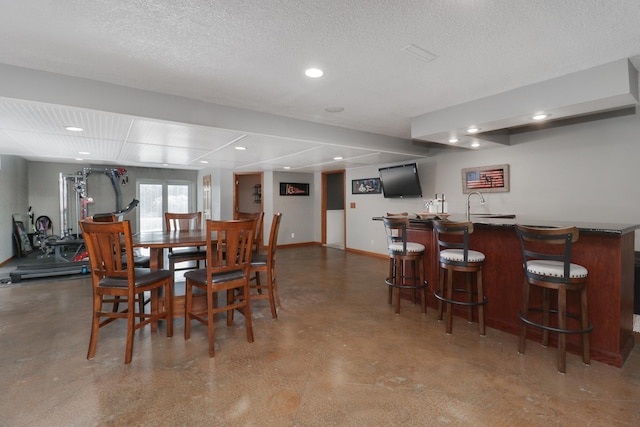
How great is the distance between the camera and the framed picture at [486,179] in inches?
191

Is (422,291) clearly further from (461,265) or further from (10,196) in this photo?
(10,196)

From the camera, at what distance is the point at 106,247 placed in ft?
7.63

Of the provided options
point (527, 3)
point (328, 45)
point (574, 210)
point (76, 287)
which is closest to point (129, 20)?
point (328, 45)

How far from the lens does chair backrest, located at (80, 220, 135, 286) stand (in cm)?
223

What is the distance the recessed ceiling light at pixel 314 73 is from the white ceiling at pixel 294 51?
10 cm

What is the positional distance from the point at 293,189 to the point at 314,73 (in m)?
5.76

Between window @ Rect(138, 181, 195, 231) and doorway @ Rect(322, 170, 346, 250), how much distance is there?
4605mm

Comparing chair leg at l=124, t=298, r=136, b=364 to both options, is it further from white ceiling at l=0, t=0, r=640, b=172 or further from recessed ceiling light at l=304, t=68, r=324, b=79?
recessed ceiling light at l=304, t=68, r=324, b=79

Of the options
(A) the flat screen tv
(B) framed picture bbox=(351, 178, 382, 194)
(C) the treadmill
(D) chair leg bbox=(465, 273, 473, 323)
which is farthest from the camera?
(B) framed picture bbox=(351, 178, 382, 194)

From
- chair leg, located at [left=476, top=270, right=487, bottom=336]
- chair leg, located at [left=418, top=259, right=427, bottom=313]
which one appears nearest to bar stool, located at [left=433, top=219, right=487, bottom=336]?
chair leg, located at [left=476, top=270, right=487, bottom=336]

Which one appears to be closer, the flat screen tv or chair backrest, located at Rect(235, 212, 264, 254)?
chair backrest, located at Rect(235, 212, 264, 254)

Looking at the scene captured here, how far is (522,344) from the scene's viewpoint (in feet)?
8.11

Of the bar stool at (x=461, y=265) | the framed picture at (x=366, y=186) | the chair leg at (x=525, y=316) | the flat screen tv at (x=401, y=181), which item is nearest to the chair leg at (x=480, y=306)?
the bar stool at (x=461, y=265)

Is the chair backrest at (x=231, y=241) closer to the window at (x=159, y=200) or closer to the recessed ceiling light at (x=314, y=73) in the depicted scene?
the recessed ceiling light at (x=314, y=73)
